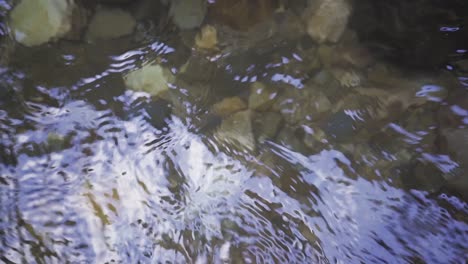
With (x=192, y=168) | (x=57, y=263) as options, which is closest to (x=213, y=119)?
(x=192, y=168)

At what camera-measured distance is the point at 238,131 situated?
47.3 inches

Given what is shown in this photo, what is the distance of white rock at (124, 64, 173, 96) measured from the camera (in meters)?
1.26

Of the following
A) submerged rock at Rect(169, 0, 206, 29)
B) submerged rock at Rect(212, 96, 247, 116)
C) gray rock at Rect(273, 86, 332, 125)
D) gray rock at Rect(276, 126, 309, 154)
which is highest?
submerged rock at Rect(169, 0, 206, 29)

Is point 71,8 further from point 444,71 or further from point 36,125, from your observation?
point 444,71

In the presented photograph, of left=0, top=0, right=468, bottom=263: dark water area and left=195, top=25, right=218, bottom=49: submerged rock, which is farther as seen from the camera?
left=195, top=25, right=218, bottom=49: submerged rock

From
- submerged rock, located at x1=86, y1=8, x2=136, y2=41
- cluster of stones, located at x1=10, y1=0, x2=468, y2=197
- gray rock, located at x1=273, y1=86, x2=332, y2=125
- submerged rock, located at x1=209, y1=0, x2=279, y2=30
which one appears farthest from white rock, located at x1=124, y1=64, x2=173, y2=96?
gray rock, located at x1=273, y1=86, x2=332, y2=125

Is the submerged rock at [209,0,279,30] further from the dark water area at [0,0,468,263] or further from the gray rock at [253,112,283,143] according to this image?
the gray rock at [253,112,283,143]

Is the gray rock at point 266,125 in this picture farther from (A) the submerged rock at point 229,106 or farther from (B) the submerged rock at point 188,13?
(B) the submerged rock at point 188,13

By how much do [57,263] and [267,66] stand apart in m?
0.82

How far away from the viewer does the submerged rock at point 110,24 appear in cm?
129

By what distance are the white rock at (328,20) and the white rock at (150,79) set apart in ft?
1.61

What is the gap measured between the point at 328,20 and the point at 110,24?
715 millimetres

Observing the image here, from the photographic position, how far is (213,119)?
122 centimetres


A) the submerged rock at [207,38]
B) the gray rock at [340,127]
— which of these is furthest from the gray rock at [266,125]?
the submerged rock at [207,38]
